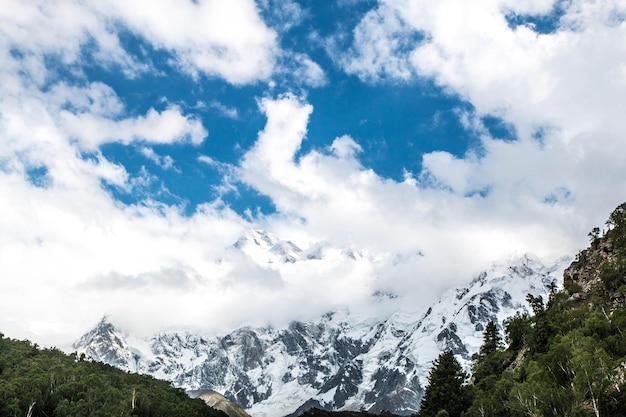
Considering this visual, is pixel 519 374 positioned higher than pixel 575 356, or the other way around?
pixel 519 374

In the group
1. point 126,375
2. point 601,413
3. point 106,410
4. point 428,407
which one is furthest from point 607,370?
point 126,375

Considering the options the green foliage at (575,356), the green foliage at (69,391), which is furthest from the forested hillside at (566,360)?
the green foliage at (69,391)

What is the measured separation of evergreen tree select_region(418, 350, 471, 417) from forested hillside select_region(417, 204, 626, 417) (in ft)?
0.67

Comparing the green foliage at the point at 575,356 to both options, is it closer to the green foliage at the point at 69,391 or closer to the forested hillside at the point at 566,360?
the forested hillside at the point at 566,360

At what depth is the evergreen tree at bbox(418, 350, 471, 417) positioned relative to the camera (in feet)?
400

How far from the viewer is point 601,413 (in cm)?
7144

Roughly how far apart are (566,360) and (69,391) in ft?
384

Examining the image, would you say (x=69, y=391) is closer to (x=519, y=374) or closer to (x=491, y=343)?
(x=519, y=374)

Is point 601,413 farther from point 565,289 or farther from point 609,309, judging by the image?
point 565,289

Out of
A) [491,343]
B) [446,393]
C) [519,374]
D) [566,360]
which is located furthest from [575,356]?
[491,343]

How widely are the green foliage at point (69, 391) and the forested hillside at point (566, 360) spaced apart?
75.3 meters

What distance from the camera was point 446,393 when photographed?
4936 inches

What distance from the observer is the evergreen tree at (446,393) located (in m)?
122

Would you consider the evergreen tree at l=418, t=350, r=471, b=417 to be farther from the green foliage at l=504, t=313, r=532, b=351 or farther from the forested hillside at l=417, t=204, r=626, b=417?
the green foliage at l=504, t=313, r=532, b=351
